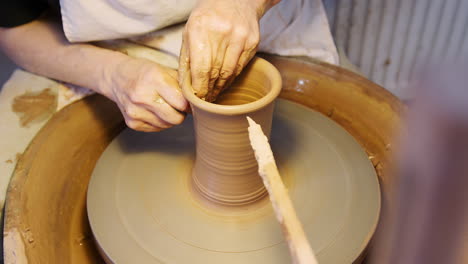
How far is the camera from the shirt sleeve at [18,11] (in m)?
1.22

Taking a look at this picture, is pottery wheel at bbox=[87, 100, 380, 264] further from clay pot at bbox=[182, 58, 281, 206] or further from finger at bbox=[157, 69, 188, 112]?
finger at bbox=[157, 69, 188, 112]

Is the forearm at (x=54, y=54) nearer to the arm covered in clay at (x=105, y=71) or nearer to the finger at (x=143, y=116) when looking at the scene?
the arm covered in clay at (x=105, y=71)

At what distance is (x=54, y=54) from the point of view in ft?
4.14

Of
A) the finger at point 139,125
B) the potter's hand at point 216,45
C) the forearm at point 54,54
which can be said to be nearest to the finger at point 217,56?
the potter's hand at point 216,45

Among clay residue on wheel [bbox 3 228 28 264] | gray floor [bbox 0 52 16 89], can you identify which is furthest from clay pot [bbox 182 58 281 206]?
gray floor [bbox 0 52 16 89]

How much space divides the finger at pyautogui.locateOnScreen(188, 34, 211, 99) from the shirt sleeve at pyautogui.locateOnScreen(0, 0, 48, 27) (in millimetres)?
661

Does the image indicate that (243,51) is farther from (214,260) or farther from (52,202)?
(52,202)

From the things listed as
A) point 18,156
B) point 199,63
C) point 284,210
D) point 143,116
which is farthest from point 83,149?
point 284,210

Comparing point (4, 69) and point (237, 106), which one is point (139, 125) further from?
Answer: point (4, 69)

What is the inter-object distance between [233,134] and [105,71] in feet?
1.59

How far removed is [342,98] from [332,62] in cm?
15

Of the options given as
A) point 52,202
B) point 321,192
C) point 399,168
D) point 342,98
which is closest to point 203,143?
point 321,192

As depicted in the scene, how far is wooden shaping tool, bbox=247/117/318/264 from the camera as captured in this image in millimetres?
542

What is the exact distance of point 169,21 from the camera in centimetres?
123
